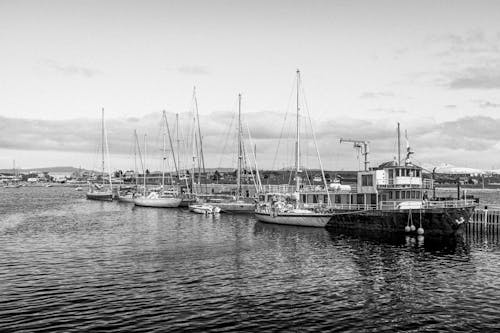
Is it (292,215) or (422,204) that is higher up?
(422,204)

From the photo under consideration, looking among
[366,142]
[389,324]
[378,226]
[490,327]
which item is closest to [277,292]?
[389,324]

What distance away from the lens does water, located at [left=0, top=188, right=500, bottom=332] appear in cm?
2206

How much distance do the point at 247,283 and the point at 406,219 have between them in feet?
98.1

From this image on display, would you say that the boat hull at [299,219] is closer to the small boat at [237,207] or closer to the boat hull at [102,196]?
the small boat at [237,207]

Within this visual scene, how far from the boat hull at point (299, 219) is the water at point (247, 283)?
7.47 meters

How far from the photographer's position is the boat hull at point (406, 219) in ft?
165

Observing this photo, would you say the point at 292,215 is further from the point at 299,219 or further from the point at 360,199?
the point at 360,199

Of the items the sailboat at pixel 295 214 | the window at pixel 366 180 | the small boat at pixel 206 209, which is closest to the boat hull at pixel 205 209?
the small boat at pixel 206 209

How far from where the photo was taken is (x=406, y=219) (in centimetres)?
5238

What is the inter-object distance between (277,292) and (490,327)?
38.3ft

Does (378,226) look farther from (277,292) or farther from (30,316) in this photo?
(30,316)

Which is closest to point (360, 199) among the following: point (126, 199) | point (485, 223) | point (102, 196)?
point (485, 223)

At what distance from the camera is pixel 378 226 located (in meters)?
54.9

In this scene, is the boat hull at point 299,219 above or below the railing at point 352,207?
below
